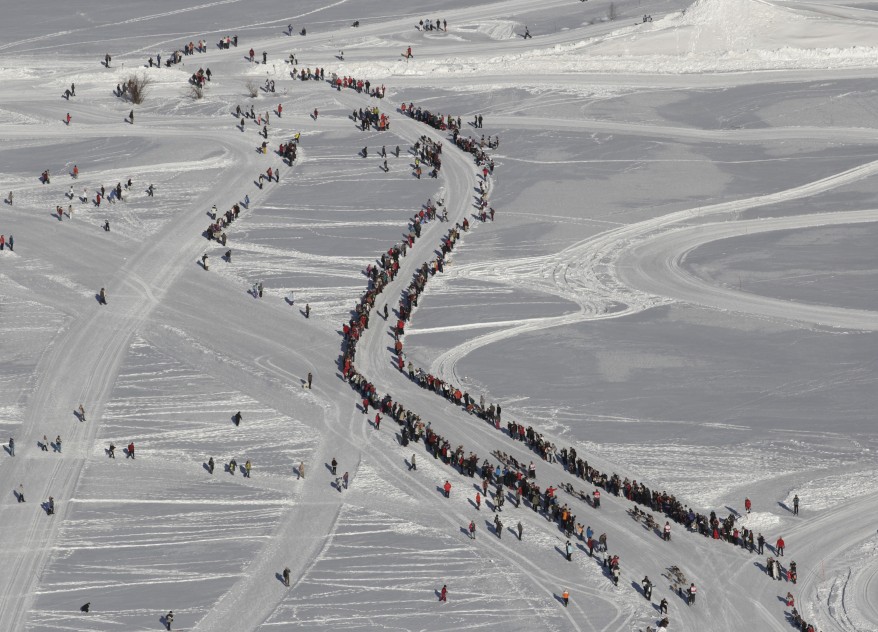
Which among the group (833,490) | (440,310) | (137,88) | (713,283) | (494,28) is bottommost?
(833,490)

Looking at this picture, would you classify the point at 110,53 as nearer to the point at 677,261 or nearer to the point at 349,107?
the point at 349,107

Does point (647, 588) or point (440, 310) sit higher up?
point (440, 310)

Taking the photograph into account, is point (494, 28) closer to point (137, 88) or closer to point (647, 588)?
point (137, 88)

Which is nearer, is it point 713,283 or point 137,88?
point 713,283

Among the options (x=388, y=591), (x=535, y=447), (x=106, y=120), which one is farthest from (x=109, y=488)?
(x=106, y=120)

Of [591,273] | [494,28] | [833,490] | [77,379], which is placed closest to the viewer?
[833,490]

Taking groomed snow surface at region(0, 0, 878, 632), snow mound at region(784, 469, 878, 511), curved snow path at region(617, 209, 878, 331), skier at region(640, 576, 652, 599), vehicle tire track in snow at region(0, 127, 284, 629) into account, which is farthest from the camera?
curved snow path at region(617, 209, 878, 331)

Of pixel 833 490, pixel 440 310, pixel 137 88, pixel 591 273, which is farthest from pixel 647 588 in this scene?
pixel 137 88

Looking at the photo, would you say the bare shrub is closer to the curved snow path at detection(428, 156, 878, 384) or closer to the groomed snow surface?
the groomed snow surface

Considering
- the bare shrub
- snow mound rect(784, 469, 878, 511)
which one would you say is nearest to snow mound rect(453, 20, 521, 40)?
the bare shrub
